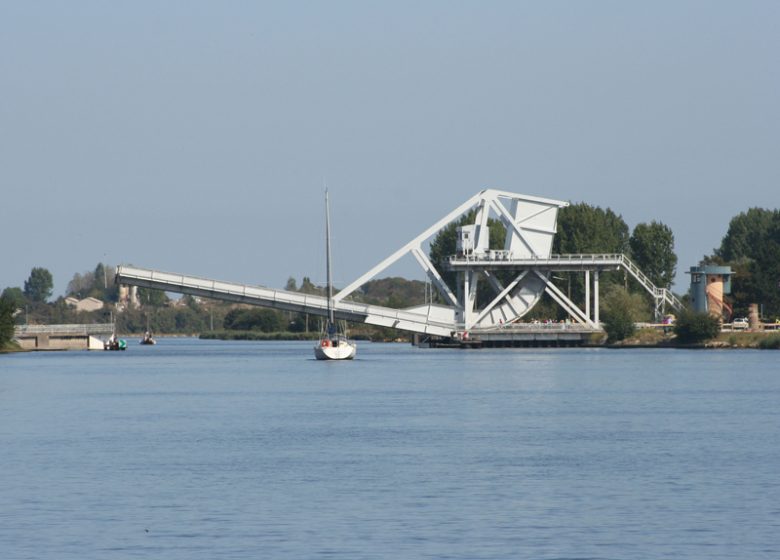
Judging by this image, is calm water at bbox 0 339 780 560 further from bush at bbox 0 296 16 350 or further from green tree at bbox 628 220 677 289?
green tree at bbox 628 220 677 289

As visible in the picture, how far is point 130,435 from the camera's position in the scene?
33.3 metres

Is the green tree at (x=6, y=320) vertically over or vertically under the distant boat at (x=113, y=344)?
over

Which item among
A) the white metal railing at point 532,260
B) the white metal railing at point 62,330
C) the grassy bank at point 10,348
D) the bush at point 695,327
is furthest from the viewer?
the white metal railing at point 62,330

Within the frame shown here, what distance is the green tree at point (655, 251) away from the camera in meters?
103

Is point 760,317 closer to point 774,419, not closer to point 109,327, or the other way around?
point 109,327

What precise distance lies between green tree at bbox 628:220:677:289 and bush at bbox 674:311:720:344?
18093 millimetres

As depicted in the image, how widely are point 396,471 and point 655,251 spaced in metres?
79.0

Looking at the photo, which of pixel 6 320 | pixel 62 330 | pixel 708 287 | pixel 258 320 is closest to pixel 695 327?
pixel 708 287

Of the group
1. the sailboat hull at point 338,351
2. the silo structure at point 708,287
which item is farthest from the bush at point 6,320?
the silo structure at point 708,287

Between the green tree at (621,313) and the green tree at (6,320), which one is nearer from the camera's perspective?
the green tree at (621,313)

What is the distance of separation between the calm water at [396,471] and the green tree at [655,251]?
2019 inches

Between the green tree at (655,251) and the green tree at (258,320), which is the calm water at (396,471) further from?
the green tree at (258,320)

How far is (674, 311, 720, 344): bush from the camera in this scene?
3238 inches

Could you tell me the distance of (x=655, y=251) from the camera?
10262 cm
